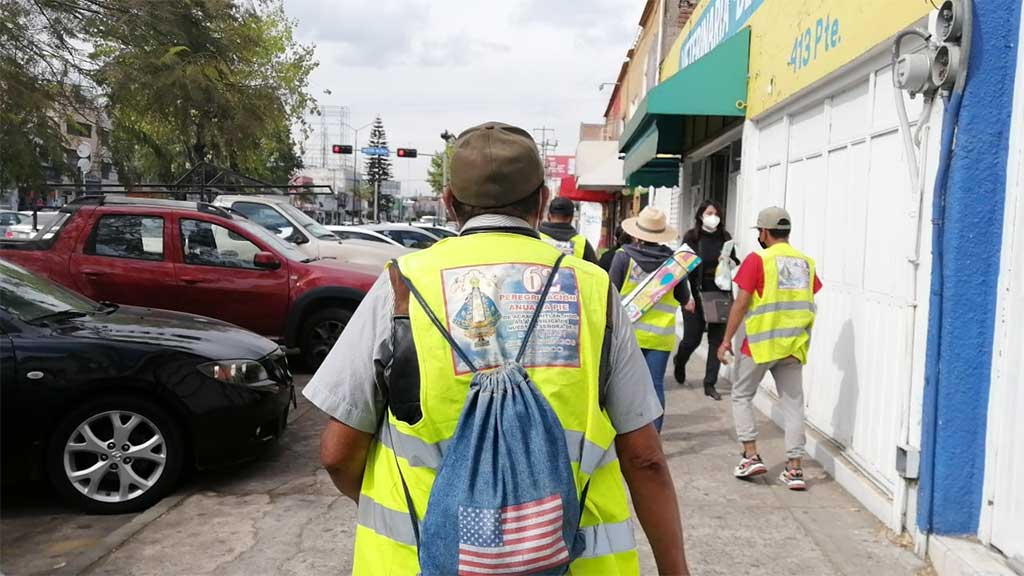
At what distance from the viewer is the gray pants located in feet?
17.6

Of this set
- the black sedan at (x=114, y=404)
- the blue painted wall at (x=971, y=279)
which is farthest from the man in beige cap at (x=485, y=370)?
the black sedan at (x=114, y=404)

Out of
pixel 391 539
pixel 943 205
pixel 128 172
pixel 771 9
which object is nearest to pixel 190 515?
pixel 391 539

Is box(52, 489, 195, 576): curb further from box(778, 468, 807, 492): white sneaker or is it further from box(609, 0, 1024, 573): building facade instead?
box(609, 0, 1024, 573): building facade

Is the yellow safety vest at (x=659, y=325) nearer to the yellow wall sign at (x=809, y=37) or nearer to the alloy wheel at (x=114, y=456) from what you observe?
the yellow wall sign at (x=809, y=37)

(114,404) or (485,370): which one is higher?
(485,370)

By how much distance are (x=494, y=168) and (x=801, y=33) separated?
5754 millimetres

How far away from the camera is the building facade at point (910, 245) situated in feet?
12.6

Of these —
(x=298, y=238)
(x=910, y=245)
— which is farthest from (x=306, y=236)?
(x=910, y=245)

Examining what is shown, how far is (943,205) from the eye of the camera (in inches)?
159

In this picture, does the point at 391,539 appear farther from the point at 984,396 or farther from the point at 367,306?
the point at 984,396

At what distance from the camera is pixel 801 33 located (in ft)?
22.3

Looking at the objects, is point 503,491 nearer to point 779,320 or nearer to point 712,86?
point 779,320

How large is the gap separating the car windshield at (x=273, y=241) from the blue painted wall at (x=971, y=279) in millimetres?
6554

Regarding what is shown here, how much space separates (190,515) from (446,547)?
12.4ft
